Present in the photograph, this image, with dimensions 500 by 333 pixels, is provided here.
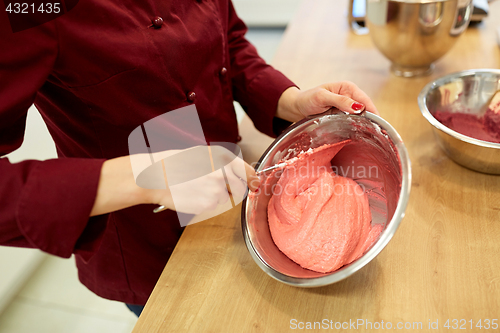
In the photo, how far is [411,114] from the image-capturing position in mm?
1103

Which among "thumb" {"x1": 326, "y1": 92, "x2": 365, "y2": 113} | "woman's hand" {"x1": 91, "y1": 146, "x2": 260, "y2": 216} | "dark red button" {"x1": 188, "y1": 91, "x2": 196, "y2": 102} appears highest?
"dark red button" {"x1": 188, "y1": 91, "x2": 196, "y2": 102}

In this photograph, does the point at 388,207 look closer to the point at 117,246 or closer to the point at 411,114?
the point at 411,114

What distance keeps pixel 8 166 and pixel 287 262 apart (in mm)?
511

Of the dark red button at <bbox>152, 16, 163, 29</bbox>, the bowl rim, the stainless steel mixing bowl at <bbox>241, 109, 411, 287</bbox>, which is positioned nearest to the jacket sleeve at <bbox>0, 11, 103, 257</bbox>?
→ the dark red button at <bbox>152, 16, 163, 29</bbox>

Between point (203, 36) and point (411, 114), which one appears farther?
point (411, 114)

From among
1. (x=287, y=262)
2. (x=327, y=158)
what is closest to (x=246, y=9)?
(x=327, y=158)
